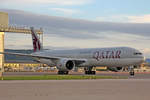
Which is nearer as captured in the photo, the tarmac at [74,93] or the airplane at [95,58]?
the tarmac at [74,93]

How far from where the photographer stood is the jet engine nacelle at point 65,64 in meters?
51.4

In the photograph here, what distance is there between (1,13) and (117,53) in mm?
32839

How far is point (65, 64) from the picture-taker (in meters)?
51.3

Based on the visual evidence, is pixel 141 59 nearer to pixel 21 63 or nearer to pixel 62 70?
pixel 62 70

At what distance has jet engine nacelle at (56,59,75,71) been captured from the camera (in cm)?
5141

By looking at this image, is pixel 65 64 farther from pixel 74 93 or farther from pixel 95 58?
pixel 74 93

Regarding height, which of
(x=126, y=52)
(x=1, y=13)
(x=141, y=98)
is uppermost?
(x=1, y=13)

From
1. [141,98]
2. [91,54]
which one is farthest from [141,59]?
[141,98]

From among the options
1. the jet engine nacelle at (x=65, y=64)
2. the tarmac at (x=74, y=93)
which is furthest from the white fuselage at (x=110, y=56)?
the tarmac at (x=74, y=93)

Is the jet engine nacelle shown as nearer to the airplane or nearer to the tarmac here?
the airplane

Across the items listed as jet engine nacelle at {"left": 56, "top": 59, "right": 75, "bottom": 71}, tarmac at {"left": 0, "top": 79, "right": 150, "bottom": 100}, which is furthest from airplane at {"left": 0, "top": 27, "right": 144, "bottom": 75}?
tarmac at {"left": 0, "top": 79, "right": 150, "bottom": 100}

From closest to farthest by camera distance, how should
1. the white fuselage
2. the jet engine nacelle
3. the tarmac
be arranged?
the tarmac, the white fuselage, the jet engine nacelle

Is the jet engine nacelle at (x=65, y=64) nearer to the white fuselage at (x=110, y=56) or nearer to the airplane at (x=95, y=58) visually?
the airplane at (x=95, y=58)

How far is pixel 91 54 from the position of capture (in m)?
53.1
